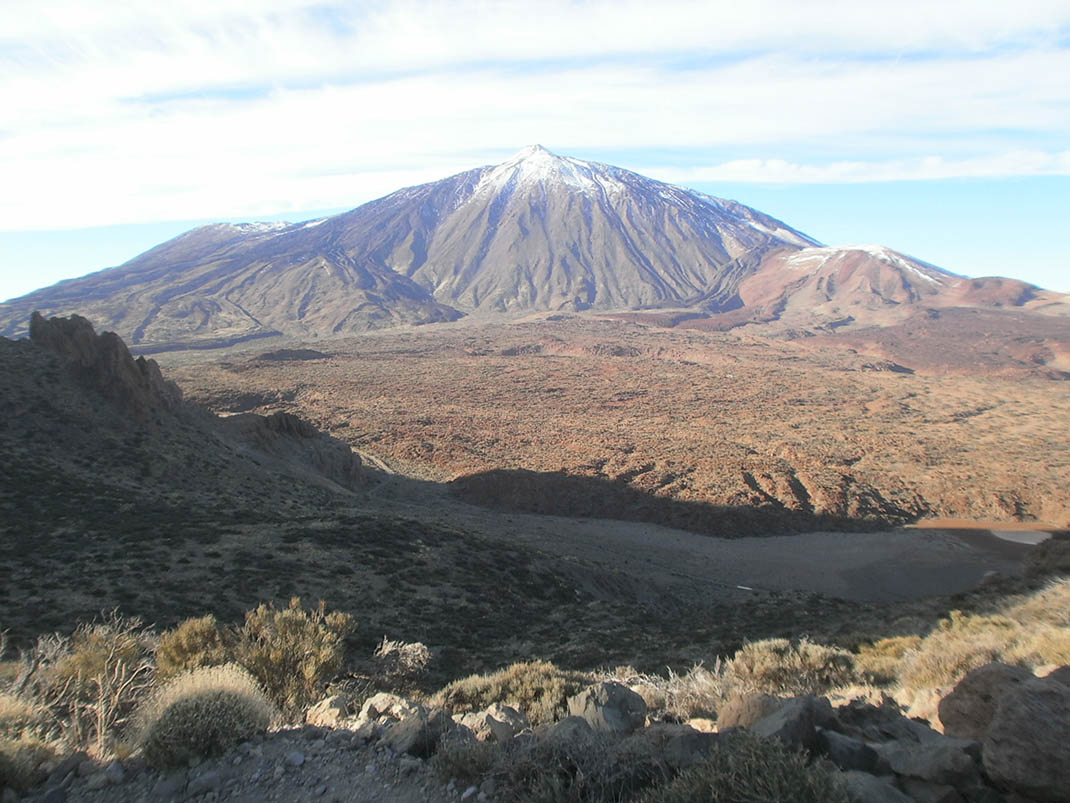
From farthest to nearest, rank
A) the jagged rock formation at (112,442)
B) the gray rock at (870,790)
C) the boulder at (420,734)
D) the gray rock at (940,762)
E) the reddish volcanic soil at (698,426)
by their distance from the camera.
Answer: the reddish volcanic soil at (698,426), the jagged rock formation at (112,442), the boulder at (420,734), the gray rock at (940,762), the gray rock at (870,790)

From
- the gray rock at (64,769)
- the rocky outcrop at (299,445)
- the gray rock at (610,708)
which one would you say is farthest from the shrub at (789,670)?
the rocky outcrop at (299,445)

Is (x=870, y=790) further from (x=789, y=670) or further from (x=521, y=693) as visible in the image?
(x=789, y=670)

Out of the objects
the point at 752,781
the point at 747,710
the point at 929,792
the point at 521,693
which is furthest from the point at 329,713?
the point at 929,792

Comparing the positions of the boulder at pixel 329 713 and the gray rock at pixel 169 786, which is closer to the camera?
the gray rock at pixel 169 786

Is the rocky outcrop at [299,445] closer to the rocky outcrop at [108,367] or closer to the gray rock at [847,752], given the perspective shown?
the rocky outcrop at [108,367]

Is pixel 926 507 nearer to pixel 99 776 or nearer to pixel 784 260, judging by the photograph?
pixel 99 776

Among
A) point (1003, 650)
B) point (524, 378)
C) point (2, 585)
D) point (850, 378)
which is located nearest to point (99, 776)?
point (1003, 650)
